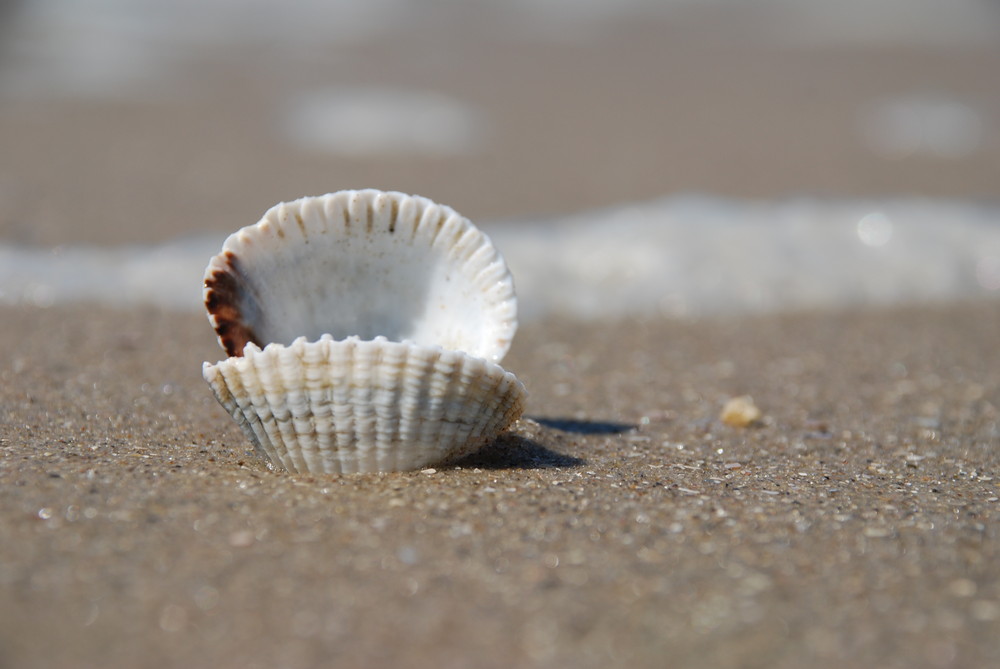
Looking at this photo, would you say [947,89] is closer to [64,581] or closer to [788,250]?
[788,250]

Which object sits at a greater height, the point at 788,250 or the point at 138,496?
the point at 788,250

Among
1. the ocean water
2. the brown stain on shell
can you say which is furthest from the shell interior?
the ocean water

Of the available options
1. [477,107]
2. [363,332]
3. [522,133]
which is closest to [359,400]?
[363,332]

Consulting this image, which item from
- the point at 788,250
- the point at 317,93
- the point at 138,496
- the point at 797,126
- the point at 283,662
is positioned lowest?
the point at 283,662

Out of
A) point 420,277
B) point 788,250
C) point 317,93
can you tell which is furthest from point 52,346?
point 317,93

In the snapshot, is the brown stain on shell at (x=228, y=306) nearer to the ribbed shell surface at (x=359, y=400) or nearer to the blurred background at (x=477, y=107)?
the ribbed shell surface at (x=359, y=400)

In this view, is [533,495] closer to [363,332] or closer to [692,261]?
[363,332]

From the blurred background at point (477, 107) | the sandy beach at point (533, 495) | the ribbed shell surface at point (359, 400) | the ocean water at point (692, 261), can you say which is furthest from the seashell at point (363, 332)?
the blurred background at point (477, 107)
